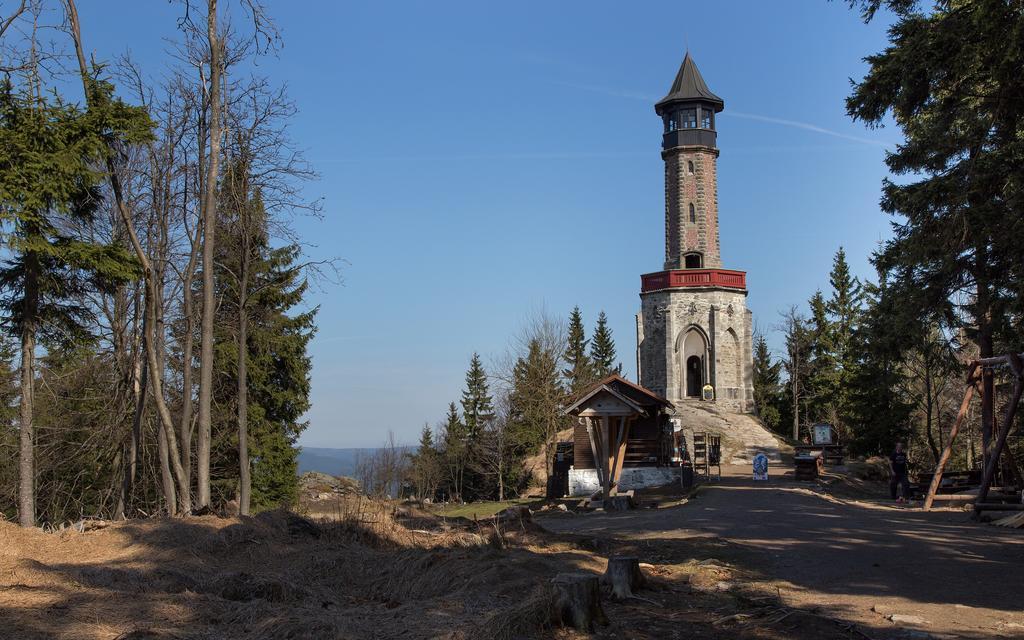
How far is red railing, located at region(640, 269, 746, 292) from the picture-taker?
48156mm

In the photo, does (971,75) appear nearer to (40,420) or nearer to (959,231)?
(959,231)

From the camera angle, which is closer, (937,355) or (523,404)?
(937,355)

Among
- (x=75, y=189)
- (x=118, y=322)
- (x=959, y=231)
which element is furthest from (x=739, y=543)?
(x=118, y=322)

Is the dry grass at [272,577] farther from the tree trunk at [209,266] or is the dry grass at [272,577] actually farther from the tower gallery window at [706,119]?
the tower gallery window at [706,119]

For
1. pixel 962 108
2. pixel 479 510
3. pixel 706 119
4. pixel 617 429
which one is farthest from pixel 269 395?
pixel 706 119

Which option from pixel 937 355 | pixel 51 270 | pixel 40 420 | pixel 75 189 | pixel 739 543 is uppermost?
pixel 75 189

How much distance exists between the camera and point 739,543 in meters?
13.3

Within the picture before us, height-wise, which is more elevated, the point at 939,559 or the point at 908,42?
the point at 908,42

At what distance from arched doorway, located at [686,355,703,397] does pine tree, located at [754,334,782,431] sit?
7.11m

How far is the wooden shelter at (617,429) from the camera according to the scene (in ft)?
76.3

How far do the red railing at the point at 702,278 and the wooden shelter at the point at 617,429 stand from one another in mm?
15013

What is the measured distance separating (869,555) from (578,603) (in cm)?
603

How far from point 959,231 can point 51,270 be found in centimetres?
1796

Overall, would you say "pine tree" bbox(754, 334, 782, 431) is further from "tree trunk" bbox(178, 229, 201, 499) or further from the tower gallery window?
"tree trunk" bbox(178, 229, 201, 499)
